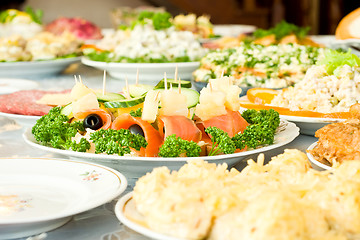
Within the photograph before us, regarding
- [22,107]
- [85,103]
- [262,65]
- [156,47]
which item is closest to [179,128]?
[85,103]

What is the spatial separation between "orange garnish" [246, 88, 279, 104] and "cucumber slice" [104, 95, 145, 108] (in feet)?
2.26

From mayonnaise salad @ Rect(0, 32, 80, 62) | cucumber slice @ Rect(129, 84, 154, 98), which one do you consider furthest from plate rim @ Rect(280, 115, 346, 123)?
mayonnaise salad @ Rect(0, 32, 80, 62)

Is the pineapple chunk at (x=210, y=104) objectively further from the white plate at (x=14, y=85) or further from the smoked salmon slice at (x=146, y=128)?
the white plate at (x=14, y=85)

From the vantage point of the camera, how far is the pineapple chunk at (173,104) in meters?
1.53

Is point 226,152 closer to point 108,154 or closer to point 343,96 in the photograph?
point 108,154

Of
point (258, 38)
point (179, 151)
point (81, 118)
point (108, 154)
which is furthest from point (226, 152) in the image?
point (258, 38)

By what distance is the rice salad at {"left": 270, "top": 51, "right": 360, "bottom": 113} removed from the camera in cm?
190

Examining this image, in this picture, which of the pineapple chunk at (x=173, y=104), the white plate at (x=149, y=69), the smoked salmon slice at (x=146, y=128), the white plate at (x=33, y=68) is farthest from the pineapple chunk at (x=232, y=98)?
the white plate at (x=33, y=68)

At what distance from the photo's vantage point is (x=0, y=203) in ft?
3.79

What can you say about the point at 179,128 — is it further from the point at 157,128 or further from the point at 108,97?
the point at 108,97

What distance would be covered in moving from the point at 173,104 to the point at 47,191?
48cm

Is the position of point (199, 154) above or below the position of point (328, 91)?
below

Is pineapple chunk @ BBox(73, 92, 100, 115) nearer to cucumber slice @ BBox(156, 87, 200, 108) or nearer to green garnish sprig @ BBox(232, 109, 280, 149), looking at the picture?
cucumber slice @ BBox(156, 87, 200, 108)

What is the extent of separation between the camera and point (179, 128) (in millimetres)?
1480
